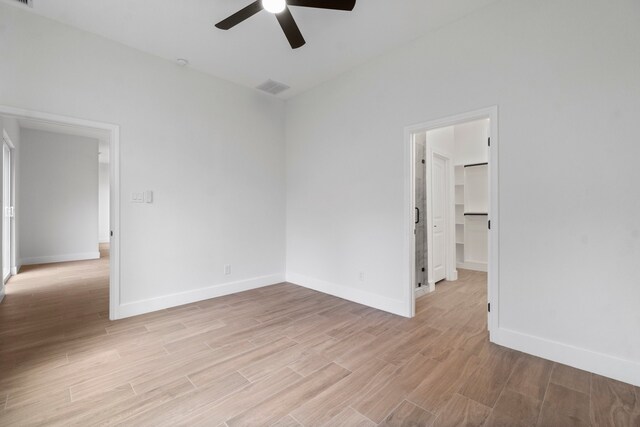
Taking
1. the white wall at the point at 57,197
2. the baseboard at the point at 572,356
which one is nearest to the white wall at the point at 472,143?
the baseboard at the point at 572,356

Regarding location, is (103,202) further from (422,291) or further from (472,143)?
(472,143)

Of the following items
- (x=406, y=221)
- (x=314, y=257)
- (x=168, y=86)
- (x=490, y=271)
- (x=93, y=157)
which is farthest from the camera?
(x=93, y=157)

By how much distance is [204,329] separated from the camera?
9.86ft

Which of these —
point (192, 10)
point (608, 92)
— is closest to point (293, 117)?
point (192, 10)

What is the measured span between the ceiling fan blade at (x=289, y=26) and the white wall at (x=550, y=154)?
1.40 meters

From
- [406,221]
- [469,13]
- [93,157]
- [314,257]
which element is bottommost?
[314,257]

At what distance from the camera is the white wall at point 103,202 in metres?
10.3

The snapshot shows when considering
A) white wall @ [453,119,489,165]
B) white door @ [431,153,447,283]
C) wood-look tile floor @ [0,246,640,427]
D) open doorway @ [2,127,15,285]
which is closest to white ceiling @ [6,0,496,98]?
white door @ [431,153,447,283]

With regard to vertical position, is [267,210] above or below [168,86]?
below

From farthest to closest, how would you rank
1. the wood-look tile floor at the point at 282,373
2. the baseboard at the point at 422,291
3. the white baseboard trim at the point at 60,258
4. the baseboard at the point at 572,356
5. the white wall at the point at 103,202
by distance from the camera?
the white wall at the point at 103,202 → the white baseboard trim at the point at 60,258 → the baseboard at the point at 422,291 → the baseboard at the point at 572,356 → the wood-look tile floor at the point at 282,373

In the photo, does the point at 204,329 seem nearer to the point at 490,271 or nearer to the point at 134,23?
the point at 490,271

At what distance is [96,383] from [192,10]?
3.29m

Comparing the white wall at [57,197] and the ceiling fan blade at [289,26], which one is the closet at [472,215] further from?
the white wall at [57,197]

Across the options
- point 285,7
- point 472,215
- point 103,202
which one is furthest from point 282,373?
point 103,202
